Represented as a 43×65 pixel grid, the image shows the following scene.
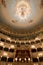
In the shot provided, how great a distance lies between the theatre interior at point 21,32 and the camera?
22062mm

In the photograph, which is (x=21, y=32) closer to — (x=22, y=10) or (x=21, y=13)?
(x=21, y=13)

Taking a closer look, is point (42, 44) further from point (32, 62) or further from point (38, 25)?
point (38, 25)

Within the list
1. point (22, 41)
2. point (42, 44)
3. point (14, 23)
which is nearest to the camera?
point (42, 44)

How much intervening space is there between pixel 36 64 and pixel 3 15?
1414 cm

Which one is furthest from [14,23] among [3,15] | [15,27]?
[3,15]

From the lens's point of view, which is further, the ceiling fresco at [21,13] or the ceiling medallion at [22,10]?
the ceiling medallion at [22,10]

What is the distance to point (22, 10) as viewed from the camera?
29453 mm

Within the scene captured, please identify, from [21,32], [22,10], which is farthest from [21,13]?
[21,32]

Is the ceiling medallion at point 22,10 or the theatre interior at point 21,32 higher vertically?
the ceiling medallion at point 22,10

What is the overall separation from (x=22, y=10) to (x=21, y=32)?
554cm

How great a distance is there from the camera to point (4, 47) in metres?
24.2

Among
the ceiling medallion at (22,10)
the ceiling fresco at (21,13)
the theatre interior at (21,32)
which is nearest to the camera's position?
the theatre interior at (21,32)

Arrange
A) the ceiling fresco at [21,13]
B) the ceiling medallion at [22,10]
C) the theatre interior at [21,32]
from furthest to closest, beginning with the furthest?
1. the ceiling medallion at [22,10]
2. the ceiling fresco at [21,13]
3. the theatre interior at [21,32]

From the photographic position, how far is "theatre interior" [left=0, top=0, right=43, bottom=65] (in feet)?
72.4
